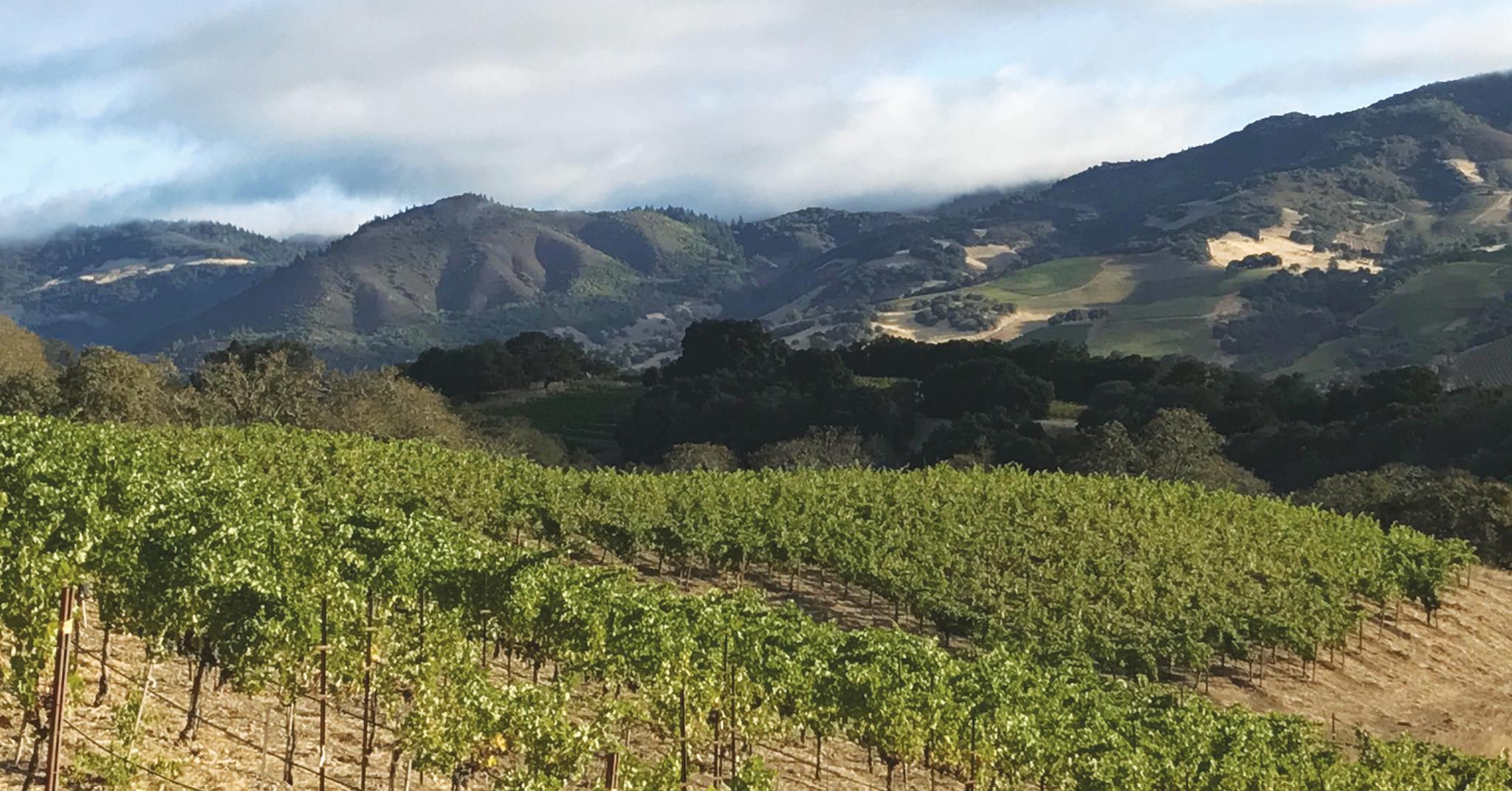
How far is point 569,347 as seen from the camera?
449 ft

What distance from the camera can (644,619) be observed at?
2231 centimetres

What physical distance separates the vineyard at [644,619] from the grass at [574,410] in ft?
203

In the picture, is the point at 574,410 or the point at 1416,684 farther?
the point at 574,410

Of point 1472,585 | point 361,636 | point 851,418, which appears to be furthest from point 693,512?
point 851,418

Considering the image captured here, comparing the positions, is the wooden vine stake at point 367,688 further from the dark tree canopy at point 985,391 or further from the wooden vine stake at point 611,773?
the dark tree canopy at point 985,391

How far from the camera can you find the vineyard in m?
18.2

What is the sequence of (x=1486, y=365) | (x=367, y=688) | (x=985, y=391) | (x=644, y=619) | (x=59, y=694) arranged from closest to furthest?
(x=59, y=694) → (x=367, y=688) → (x=644, y=619) → (x=985, y=391) → (x=1486, y=365)

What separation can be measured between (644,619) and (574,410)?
95.4m

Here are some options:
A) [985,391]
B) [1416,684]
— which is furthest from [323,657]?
[985,391]

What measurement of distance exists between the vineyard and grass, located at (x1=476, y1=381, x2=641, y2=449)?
61.9 m

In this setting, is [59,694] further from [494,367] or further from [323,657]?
[494,367]

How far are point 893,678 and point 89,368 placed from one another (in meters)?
58.1

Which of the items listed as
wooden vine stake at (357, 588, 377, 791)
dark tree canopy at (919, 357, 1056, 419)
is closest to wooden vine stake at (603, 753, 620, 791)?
wooden vine stake at (357, 588, 377, 791)

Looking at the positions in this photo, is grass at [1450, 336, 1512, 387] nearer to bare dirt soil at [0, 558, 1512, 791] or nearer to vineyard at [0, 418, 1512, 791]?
bare dirt soil at [0, 558, 1512, 791]
